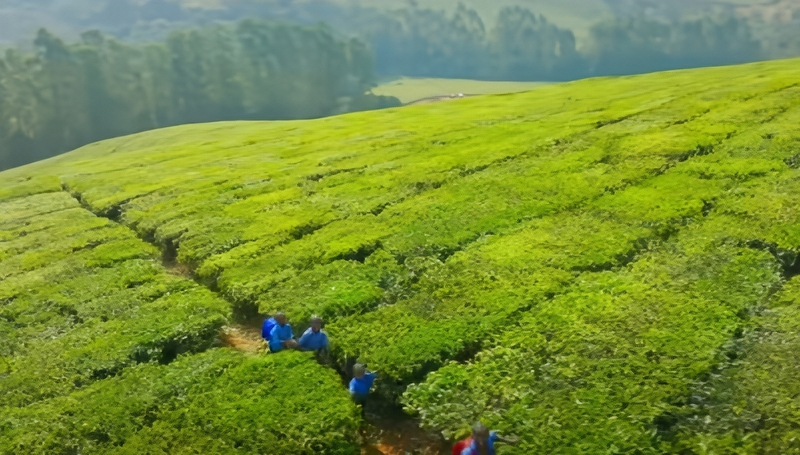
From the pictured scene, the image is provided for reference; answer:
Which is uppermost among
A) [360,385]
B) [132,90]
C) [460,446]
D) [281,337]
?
[460,446]

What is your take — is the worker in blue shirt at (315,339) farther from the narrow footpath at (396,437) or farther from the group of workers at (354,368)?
the narrow footpath at (396,437)

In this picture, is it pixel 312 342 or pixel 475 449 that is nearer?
pixel 475 449

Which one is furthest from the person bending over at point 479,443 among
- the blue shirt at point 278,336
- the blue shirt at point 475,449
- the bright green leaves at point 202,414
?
the blue shirt at point 278,336

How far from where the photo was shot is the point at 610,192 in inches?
1244

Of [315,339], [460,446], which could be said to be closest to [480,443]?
A: [460,446]

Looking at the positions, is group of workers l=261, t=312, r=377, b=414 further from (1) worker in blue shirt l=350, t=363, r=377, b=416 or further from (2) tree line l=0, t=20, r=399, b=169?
(2) tree line l=0, t=20, r=399, b=169

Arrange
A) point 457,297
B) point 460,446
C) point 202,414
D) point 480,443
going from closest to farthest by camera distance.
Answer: point 480,443, point 460,446, point 202,414, point 457,297

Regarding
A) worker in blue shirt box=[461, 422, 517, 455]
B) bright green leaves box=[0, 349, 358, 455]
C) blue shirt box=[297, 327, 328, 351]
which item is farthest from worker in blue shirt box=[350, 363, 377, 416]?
worker in blue shirt box=[461, 422, 517, 455]

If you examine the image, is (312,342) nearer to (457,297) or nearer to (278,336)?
(278,336)

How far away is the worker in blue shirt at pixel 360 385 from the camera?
1844cm

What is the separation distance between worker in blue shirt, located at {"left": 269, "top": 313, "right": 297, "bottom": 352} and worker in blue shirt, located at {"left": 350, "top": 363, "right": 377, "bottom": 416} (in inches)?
143

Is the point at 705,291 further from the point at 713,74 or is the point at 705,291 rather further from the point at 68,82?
the point at 68,82

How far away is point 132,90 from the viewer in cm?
17050

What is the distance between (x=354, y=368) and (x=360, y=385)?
0.49 m
